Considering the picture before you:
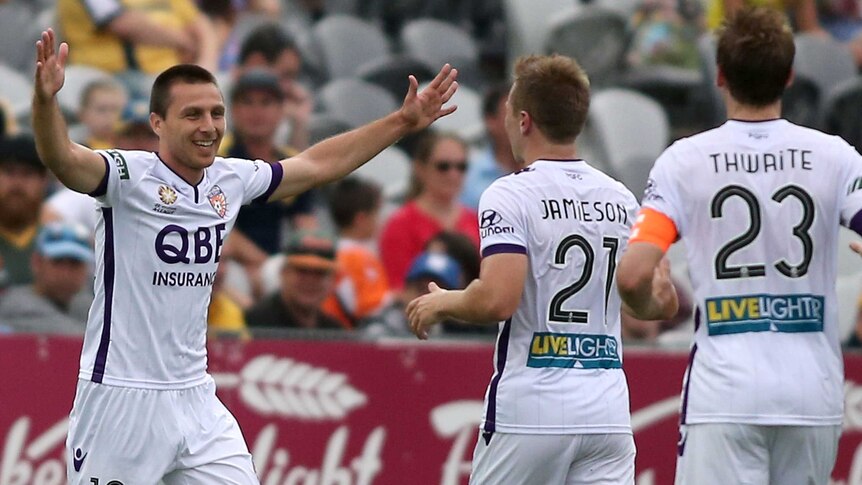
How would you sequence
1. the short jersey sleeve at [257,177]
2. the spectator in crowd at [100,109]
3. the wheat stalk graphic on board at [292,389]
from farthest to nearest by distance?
the spectator in crowd at [100,109], the wheat stalk graphic on board at [292,389], the short jersey sleeve at [257,177]

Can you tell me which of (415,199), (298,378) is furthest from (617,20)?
(298,378)

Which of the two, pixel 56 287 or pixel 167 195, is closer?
pixel 167 195

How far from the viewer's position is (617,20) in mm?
13672

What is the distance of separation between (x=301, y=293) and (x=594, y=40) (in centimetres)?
529

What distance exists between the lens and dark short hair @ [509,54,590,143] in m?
5.85

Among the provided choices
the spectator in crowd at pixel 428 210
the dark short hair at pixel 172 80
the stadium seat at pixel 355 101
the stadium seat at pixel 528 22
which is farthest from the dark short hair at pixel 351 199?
the dark short hair at pixel 172 80

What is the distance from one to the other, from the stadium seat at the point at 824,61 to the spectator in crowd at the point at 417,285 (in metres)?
5.31

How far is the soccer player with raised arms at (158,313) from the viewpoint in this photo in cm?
598

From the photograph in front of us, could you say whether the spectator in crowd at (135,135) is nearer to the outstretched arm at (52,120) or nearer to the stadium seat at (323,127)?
the stadium seat at (323,127)

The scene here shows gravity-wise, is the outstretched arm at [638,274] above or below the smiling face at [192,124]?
below

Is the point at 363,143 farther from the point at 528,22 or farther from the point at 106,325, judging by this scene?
the point at 528,22

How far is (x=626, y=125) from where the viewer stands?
41.5ft

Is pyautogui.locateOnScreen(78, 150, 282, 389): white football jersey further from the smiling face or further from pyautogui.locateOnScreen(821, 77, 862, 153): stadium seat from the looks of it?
pyautogui.locateOnScreen(821, 77, 862, 153): stadium seat

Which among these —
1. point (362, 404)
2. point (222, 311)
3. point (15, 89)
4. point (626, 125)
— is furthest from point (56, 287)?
point (626, 125)
